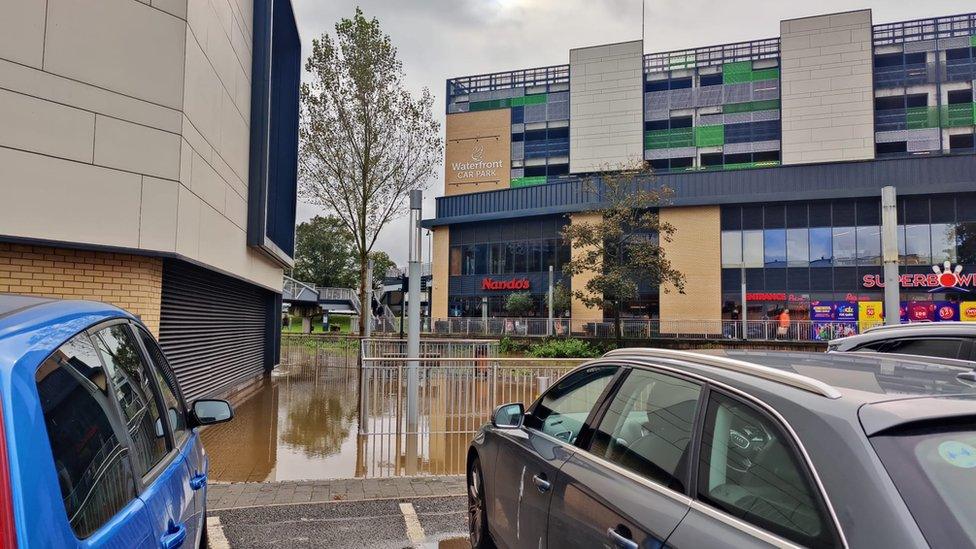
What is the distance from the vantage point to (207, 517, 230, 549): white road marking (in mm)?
4430

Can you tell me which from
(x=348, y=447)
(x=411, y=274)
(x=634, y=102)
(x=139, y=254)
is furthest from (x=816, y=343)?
(x=634, y=102)

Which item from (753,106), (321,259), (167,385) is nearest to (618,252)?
(167,385)

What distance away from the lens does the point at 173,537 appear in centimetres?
211

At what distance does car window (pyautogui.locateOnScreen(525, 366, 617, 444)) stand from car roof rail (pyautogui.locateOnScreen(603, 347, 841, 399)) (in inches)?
13.8

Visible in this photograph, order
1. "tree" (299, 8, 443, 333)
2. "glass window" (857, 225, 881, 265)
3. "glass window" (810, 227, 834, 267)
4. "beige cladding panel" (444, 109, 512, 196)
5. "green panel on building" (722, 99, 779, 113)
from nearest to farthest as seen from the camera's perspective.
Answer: "tree" (299, 8, 443, 333) < "glass window" (857, 225, 881, 265) < "glass window" (810, 227, 834, 267) < "green panel on building" (722, 99, 779, 113) < "beige cladding panel" (444, 109, 512, 196)

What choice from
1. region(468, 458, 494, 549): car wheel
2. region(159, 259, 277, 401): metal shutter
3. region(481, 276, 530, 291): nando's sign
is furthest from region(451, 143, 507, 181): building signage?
region(468, 458, 494, 549): car wheel

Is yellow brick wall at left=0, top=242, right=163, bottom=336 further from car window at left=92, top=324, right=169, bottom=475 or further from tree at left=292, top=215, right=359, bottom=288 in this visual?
tree at left=292, top=215, right=359, bottom=288

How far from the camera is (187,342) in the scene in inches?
392

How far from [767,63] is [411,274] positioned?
48.6m

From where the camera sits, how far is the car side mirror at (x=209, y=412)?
317 cm

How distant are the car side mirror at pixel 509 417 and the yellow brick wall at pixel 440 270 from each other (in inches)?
1505

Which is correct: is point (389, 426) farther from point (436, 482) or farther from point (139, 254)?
point (139, 254)

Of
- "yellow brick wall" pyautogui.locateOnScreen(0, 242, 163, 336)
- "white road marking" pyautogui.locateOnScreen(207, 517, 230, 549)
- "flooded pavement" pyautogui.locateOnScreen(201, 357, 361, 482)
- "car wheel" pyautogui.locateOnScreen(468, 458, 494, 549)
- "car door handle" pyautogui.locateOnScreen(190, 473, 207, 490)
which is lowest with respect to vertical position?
"flooded pavement" pyautogui.locateOnScreen(201, 357, 361, 482)

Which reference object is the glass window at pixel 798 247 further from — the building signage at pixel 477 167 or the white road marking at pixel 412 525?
the white road marking at pixel 412 525
